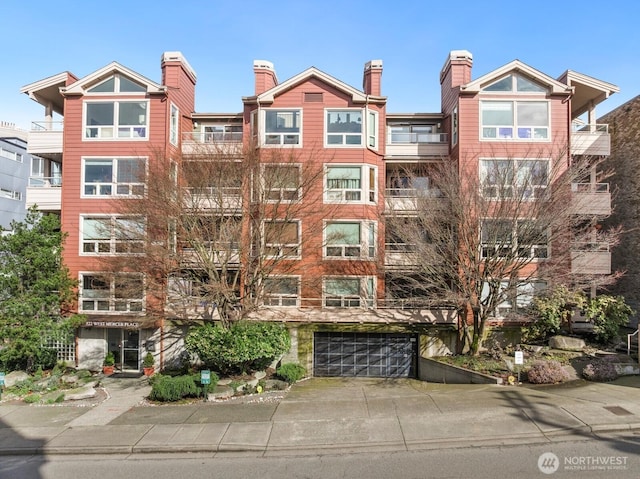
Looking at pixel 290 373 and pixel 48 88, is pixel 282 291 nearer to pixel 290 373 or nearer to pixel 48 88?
pixel 290 373

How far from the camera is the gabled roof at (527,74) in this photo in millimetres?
19484

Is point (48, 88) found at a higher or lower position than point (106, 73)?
lower

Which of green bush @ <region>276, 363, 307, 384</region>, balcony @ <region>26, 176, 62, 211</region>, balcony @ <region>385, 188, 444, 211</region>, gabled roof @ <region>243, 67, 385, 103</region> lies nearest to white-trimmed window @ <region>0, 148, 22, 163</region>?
balcony @ <region>26, 176, 62, 211</region>

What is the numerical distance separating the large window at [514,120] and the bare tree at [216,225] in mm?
8977

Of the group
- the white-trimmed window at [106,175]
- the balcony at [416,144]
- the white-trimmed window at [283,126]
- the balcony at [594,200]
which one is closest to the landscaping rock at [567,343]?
the balcony at [594,200]

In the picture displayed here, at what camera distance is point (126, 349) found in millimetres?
19906

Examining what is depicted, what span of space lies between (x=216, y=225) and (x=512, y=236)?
11.1m

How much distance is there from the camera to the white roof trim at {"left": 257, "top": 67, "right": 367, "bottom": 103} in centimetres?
2003

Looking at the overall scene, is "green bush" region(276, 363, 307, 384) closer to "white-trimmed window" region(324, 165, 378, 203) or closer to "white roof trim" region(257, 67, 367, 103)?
"white-trimmed window" region(324, 165, 378, 203)

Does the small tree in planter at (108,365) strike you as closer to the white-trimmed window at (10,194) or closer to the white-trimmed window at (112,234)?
the white-trimmed window at (112,234)

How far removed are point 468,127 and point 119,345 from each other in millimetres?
19373

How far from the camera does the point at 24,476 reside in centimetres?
884

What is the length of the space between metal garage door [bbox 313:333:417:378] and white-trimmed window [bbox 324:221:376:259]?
3.71 metres

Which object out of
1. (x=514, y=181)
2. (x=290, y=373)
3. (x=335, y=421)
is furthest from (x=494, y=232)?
(x=290, y=373)
